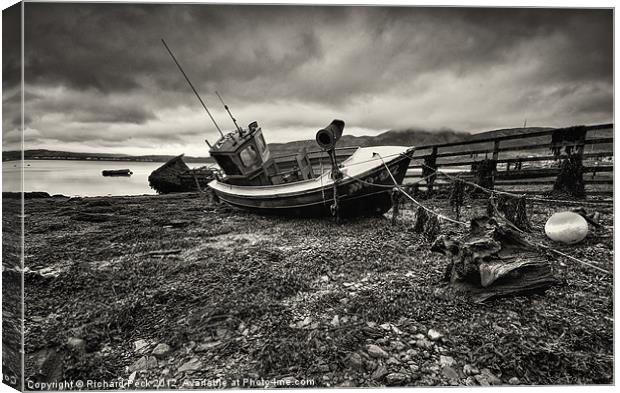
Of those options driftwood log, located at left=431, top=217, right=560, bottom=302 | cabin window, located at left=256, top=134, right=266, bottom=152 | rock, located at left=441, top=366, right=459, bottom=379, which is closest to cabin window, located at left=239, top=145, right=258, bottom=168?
cabin window, located at left=256, top=134, right=266, bottom=152

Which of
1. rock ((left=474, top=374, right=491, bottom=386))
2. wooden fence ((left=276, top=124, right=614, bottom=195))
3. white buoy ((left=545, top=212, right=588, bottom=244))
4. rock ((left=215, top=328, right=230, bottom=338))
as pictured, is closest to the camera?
rock ((left=474, top=374, right=491, bottom=386))

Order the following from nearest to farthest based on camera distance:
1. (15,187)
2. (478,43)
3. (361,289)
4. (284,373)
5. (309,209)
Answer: (284,373)
(15,187)
(478,43)
(361,289)
(309,209)

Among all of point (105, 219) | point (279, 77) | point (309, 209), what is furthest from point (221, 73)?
point (105, 219)

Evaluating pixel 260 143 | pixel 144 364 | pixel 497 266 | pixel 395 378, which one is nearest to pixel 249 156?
pixel 260 143

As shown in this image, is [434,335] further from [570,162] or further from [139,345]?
[570,162]

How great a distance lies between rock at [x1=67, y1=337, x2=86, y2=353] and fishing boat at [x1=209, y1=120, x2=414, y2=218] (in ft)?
13.6

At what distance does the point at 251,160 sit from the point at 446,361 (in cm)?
814

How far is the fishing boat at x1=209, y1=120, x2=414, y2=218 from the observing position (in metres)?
6.78

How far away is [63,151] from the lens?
3.93 meters

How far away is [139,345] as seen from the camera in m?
3.01

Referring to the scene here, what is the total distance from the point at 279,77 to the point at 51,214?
8.17 meters

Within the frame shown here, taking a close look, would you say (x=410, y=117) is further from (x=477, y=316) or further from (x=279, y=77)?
(x=477, y=316)

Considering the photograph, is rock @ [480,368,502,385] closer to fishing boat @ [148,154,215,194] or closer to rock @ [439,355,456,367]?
rock @ [439,355,456,367]

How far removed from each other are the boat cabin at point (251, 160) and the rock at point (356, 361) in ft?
22.8
